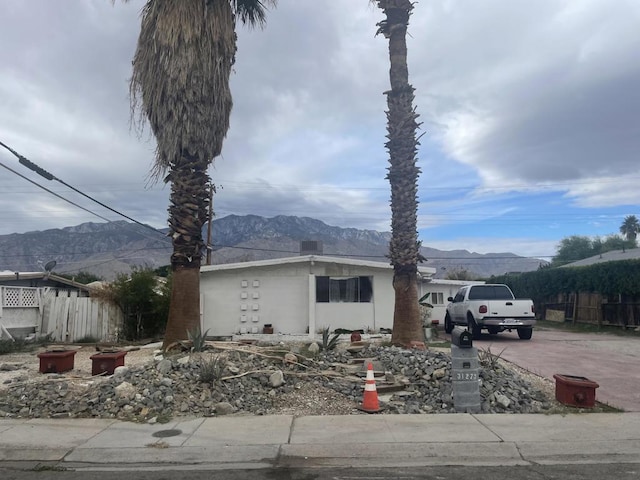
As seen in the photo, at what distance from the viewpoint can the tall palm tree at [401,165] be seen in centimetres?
1351

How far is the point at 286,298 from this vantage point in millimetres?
19344

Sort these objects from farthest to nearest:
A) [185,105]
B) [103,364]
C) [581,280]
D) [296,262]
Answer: [581,280] → [296,262] → [185,105] → [103,364]

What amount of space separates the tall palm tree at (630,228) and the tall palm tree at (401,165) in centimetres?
6143

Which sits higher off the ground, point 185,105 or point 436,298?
point 185,105

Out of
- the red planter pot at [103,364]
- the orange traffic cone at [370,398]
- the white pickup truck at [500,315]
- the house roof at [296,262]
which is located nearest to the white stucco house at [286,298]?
the house roof at [296,262]

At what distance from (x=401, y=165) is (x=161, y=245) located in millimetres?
111805

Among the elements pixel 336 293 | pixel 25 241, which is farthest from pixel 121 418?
pixel 25 241

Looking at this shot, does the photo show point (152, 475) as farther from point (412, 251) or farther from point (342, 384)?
point (412, 251)

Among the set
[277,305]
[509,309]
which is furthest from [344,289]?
[509,309]

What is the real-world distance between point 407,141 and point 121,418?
377 inches

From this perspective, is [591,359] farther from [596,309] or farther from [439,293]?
[439,293]

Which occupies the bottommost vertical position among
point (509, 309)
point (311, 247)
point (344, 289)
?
point (509, 309)

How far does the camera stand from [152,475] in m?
5.49

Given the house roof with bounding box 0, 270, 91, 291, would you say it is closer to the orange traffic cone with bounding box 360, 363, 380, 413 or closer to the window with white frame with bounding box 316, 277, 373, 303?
the window with white frame with bounding box 316, 277, 373, 303
